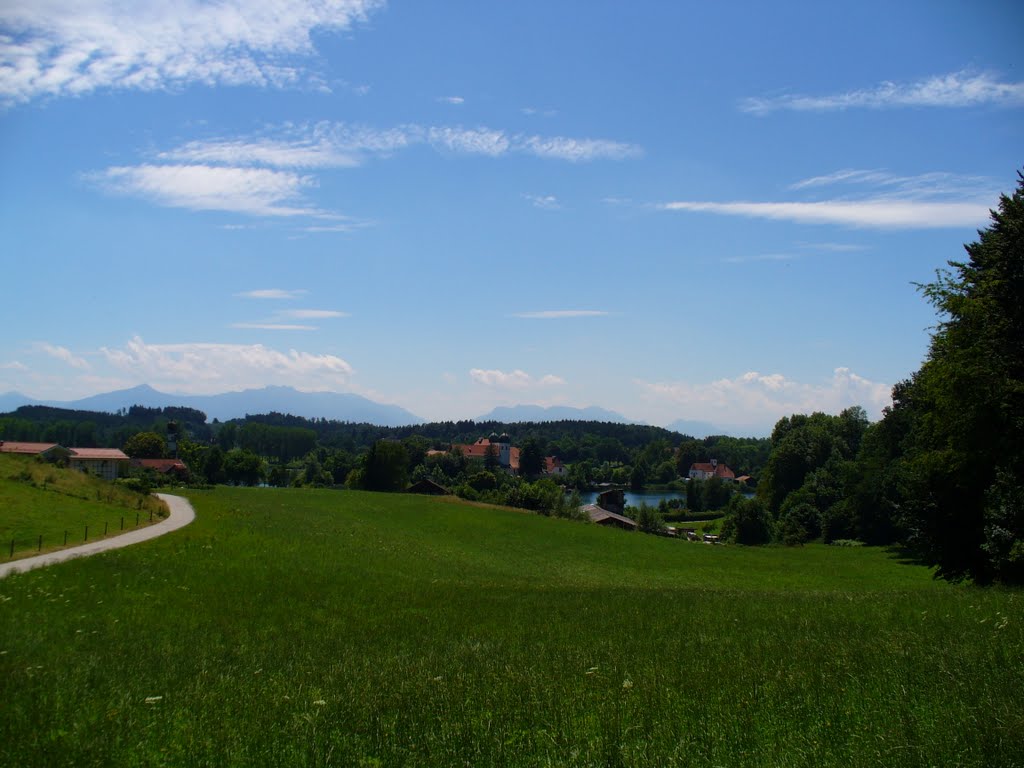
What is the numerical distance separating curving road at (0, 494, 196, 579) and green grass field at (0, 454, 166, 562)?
0.95 m

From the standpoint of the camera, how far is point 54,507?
41281 millimetres

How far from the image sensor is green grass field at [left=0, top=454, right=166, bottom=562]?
33.2 metres

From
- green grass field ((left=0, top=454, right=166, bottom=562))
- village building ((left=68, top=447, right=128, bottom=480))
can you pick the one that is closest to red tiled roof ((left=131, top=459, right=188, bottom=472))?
village building ((left=68, top=447, right=128, bottom=480))

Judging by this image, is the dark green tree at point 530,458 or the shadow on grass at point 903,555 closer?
the shadow on grass at point 903,555

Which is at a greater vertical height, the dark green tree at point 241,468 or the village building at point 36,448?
the village building at point 36,448

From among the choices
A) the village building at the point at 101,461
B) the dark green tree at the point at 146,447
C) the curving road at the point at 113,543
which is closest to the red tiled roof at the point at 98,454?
the village building at the point at 101,461

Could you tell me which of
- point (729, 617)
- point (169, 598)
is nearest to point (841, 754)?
point (729, 617)

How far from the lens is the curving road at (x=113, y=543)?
2570 cm

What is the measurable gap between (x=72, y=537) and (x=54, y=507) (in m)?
8.06

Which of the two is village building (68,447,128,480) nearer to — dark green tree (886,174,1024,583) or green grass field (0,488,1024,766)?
green grass field (0,488,1024,766)

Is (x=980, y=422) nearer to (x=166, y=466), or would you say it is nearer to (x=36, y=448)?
(x=166, y=466)

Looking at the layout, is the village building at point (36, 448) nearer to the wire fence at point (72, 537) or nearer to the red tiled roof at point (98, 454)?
the red tiled roof at point (98, 454)

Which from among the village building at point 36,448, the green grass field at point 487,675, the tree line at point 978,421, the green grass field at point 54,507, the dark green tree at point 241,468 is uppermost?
the tree line at point 978,421

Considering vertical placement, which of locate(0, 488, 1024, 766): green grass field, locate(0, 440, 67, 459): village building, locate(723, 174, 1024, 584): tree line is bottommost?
locate(0, 440, 67, 459): village building
